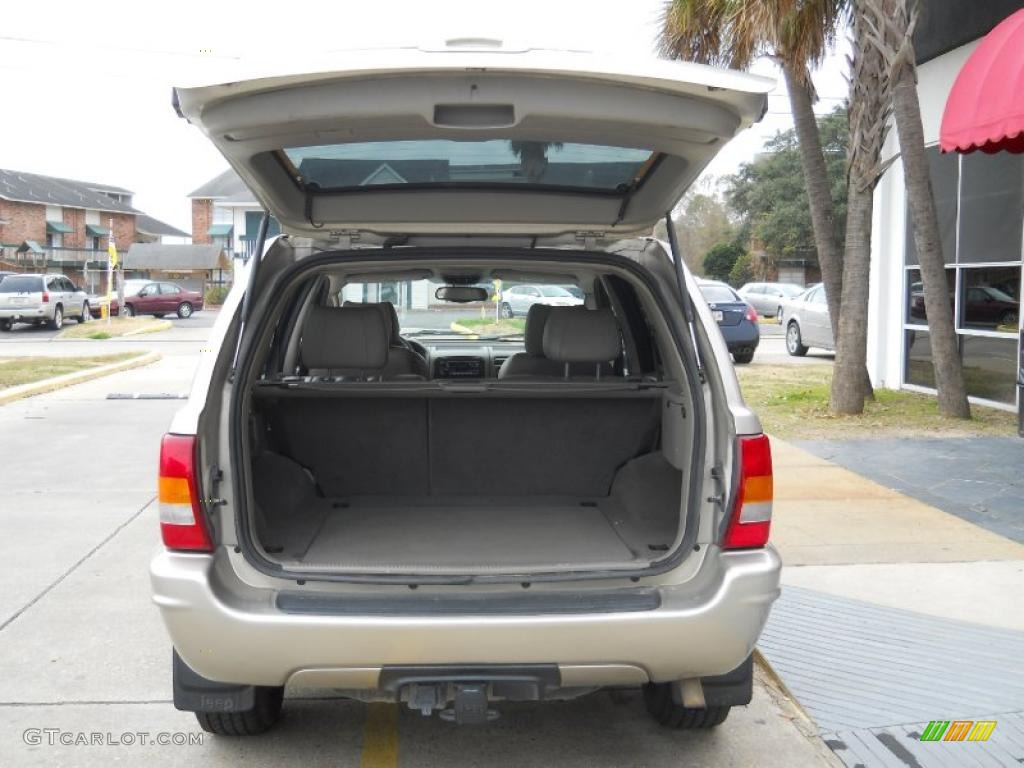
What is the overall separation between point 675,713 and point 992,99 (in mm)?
6346

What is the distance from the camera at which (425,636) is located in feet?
10.4

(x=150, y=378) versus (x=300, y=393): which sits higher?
(x=300, y=393)

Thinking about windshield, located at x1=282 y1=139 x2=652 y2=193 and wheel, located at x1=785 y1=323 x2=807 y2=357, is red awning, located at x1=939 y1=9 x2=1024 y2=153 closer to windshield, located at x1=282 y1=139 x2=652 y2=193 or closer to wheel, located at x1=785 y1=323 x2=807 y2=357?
windshield, located at x1=282 y1=139 x2=652 y2=193

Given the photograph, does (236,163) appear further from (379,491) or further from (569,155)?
(379,491)

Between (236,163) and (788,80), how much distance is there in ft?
34.7

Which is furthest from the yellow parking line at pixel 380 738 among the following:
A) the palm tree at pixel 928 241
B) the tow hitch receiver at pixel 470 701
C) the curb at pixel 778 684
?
the palm tree at pixel 928 241

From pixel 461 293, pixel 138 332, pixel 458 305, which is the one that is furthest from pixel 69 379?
pixel 138 332

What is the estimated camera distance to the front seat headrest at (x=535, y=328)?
18.3ft

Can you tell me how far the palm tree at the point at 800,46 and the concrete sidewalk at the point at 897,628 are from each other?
553cm

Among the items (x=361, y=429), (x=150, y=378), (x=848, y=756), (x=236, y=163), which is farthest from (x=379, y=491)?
(x=150, y=378)

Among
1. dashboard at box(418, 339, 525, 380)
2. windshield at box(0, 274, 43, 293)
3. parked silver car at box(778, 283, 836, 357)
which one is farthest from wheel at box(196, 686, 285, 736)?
windshield at box(0, 274, 43, 293)

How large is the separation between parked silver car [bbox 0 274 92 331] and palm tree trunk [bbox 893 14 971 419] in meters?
26.2

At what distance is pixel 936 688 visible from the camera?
4332 mm

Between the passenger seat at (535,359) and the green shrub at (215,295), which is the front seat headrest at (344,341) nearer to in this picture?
the passenger seat at (535,359)
